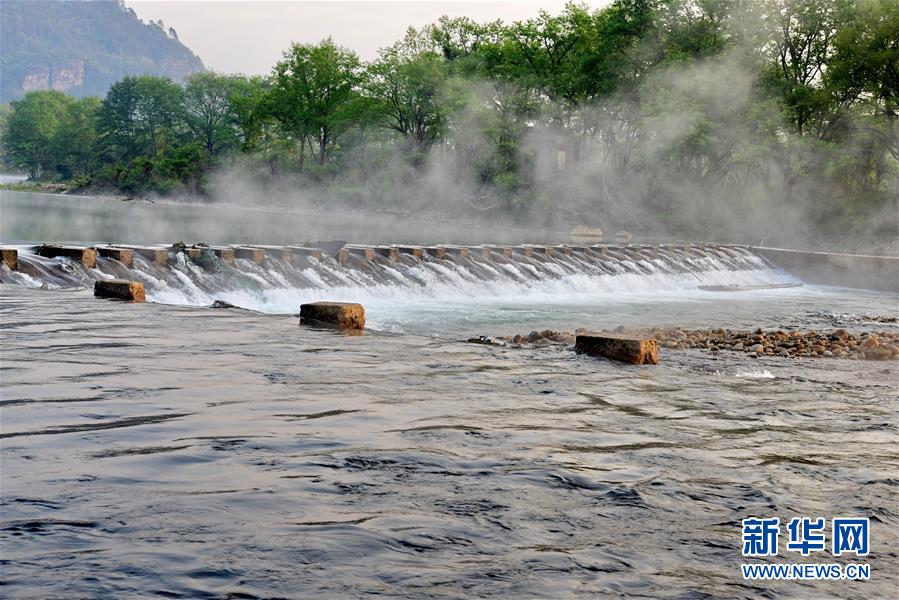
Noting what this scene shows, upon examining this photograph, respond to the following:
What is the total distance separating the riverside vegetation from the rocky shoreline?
3755 cm

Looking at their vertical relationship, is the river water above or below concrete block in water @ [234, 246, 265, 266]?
below

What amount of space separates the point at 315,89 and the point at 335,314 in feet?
273

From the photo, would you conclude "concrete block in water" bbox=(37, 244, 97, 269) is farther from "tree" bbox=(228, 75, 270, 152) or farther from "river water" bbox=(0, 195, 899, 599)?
"tree" bbox=(228, 75, 270, 152)

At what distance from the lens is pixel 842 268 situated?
31.8 meters

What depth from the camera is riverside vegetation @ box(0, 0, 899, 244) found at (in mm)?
50781

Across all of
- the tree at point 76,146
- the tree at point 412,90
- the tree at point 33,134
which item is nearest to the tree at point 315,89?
the tree at point 412,90

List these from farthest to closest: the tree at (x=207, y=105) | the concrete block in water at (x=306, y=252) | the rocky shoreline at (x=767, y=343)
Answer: the tree at (x=207, y=105) → the concrete block in water at (x=306, y=252) → the rocky shoreline at (x=767, y=343)

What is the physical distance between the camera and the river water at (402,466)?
3.66 m

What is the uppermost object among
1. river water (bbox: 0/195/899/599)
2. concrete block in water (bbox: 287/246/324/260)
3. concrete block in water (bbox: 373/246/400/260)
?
concrete block in water (bbox: 373/246/400/260)

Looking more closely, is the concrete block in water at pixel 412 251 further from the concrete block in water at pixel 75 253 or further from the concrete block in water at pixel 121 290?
the concrete block in water at pixel 121 290

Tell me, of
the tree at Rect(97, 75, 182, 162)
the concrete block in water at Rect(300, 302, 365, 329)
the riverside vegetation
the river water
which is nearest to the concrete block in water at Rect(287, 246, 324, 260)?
the concrete block in water at Rect(300, 302, 365, 329)

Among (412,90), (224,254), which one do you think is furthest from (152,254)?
(412,90)

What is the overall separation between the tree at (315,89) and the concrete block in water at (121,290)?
253ft

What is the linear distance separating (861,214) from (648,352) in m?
44.8
